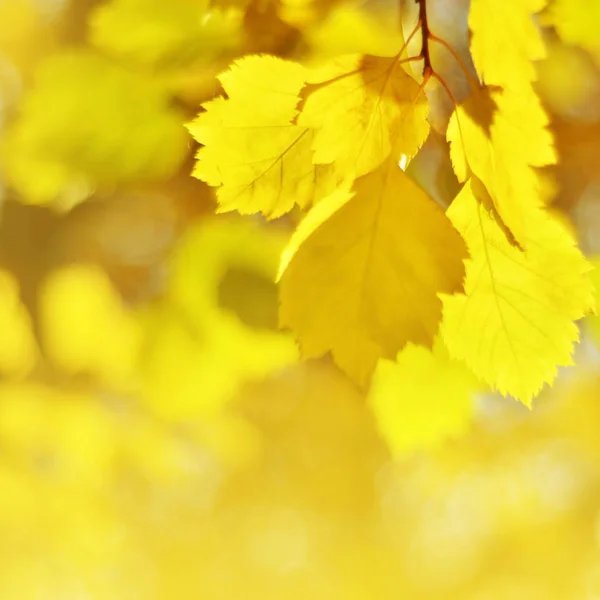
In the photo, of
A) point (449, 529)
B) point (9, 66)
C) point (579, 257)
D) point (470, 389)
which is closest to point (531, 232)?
point (579, 257)

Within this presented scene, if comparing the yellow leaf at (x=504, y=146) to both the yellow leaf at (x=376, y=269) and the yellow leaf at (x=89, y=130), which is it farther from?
the yellow leaf at (x=89, y=130)

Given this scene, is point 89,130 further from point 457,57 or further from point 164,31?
point 457,57

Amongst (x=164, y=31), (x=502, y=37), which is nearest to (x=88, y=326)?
(x=164, y=31)

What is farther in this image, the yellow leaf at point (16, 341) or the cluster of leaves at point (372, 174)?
the yellow leaf at point (16, 341)

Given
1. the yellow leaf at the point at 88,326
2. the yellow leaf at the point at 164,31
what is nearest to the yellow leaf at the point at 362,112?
the yellow leaf at the point at 164,31

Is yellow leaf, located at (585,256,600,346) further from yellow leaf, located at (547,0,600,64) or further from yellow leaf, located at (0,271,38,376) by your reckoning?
yellow leaf, located at (0,271,38,376)

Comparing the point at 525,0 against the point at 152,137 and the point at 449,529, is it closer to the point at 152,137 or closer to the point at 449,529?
the point at 152,137

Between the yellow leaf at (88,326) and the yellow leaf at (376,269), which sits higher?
the yellow leaf at (376,269)
